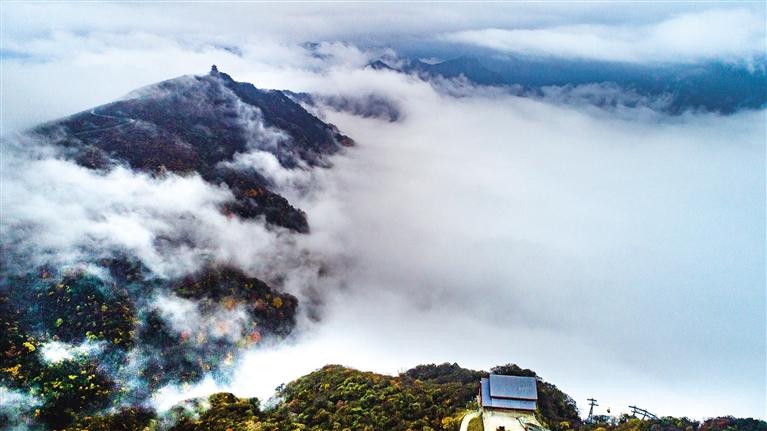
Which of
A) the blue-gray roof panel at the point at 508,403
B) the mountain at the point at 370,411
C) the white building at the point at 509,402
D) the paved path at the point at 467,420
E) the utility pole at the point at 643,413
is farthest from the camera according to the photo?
the utility pole at the point at 643,413

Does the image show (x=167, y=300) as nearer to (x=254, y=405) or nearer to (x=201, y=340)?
(x=201, y=340)

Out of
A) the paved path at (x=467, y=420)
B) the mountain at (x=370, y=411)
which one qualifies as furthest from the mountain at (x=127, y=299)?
the paved path at (x=467, y=420)

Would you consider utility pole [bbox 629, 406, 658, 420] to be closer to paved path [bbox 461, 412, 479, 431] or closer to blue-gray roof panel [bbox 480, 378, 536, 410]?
blue-gray roof panel [bbox 480, 378, 536, 410]

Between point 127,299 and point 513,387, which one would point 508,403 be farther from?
point 127,299

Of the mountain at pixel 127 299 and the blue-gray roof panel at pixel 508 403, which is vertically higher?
the mountain at pixel 127 299

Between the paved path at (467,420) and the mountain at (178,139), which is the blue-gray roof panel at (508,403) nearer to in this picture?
the paved path at (467,420)

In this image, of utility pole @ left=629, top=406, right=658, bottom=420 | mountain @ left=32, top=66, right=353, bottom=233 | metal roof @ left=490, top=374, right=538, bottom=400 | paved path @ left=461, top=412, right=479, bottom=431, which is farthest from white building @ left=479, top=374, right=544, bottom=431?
mountain @ left=32, top=66, right=353, bottom=233
